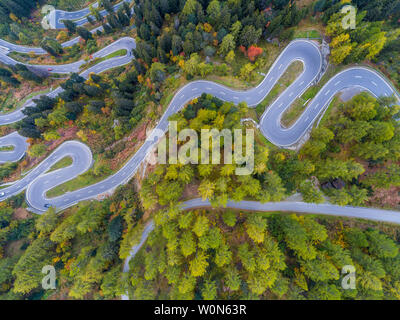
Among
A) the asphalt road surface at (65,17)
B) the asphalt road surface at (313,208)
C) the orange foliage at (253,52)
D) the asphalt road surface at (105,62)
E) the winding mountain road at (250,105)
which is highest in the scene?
the asphalt road surface at (65,17)

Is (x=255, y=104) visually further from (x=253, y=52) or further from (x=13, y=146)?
(x=13, y=146)

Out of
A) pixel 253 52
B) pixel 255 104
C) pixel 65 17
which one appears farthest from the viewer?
pixel 65 17

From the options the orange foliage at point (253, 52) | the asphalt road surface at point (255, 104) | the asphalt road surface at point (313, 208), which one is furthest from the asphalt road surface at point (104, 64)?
the asphalt road surface at point (313, 208)

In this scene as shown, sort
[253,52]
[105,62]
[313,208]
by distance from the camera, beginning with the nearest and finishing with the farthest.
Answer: [313,208] < [253,52] < [105,62]

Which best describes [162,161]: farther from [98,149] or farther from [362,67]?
[362,67]

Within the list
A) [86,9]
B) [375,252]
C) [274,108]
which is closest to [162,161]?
[274,108]

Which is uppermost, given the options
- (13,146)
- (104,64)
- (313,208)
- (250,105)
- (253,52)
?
(104,64)

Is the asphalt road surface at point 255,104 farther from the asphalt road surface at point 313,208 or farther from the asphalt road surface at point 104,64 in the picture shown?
the asphalt road surface at point 104,64

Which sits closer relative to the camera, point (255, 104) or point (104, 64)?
point (255, 104)

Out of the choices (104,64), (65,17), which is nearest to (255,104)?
(104,64)

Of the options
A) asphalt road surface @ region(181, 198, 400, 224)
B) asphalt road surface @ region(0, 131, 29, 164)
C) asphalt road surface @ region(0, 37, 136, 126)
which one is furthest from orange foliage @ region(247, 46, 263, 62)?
asphalt road surface @ region(0, 131, 29, 164)

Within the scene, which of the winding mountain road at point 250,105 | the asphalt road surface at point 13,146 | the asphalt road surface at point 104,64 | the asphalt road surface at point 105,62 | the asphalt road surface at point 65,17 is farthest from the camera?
the asphalt road surface at point 65,17
